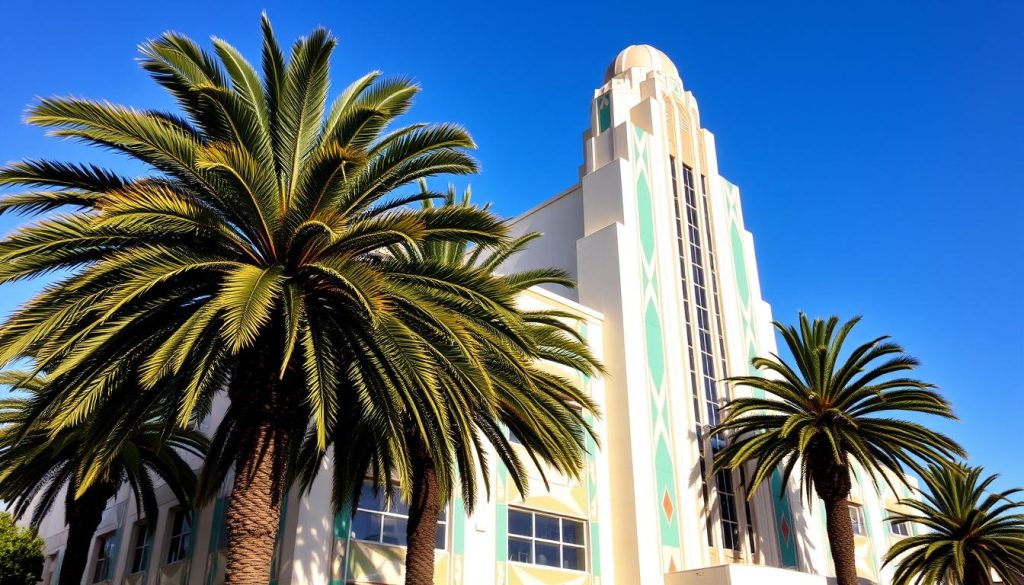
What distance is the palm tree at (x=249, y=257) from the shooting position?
1280 cm

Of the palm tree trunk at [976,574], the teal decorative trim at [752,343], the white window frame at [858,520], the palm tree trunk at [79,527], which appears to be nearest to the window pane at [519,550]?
the teal decorative trim at [752,343]

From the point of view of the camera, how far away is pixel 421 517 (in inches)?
696

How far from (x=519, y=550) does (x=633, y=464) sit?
511cm

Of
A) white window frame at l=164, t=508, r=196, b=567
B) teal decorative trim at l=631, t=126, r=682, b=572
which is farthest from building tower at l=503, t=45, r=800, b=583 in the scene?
white window frame at l=164, t=508, r=196, b=567

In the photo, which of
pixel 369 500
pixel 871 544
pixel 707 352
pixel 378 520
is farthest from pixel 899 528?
pixel 369 500

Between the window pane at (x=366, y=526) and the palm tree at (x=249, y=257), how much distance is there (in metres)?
7.08

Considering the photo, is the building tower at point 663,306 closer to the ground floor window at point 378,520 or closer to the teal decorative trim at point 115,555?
the ground floor window at point 378,520

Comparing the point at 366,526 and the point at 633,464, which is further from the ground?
the point at 633,464

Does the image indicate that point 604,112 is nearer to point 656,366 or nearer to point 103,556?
point 656,366

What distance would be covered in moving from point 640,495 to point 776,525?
7.44m

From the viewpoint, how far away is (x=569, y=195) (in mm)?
36656

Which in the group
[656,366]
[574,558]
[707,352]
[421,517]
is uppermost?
[707,352]

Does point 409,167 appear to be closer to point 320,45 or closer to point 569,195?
point 320,45

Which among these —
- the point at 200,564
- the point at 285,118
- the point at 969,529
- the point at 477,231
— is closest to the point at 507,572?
the point at 200,564
